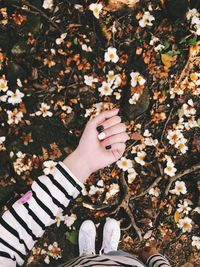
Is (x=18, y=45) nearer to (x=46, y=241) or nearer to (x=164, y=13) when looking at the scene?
(x=164, y=13)

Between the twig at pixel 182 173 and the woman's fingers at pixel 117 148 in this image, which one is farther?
the twig at pixel 182 173

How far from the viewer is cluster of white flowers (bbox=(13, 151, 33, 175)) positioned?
315cm

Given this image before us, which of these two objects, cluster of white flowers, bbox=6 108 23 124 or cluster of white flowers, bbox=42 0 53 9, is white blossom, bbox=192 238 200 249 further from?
cluster of white flowers, bbox=42 0 53 9

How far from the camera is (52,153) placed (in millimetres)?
3172

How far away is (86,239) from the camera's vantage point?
3.13 metres

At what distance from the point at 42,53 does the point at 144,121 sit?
995 millimetres

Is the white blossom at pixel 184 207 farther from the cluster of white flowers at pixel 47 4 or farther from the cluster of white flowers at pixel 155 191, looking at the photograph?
the cluster of white flowers at pixel 47 4

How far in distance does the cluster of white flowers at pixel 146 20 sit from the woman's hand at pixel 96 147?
1.02m

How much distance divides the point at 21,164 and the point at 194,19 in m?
1.80

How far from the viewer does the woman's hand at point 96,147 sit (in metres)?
2.45

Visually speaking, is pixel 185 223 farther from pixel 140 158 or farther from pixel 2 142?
pixel 2 142

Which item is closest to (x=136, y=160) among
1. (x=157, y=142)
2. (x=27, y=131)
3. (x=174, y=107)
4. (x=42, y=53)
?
(x=157, y=142)

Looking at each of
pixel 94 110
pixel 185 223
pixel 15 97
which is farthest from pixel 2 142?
pixel 185 223

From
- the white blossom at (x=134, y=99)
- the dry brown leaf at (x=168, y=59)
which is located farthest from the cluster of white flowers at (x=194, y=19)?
the white blossom at (x=134, y=99)
